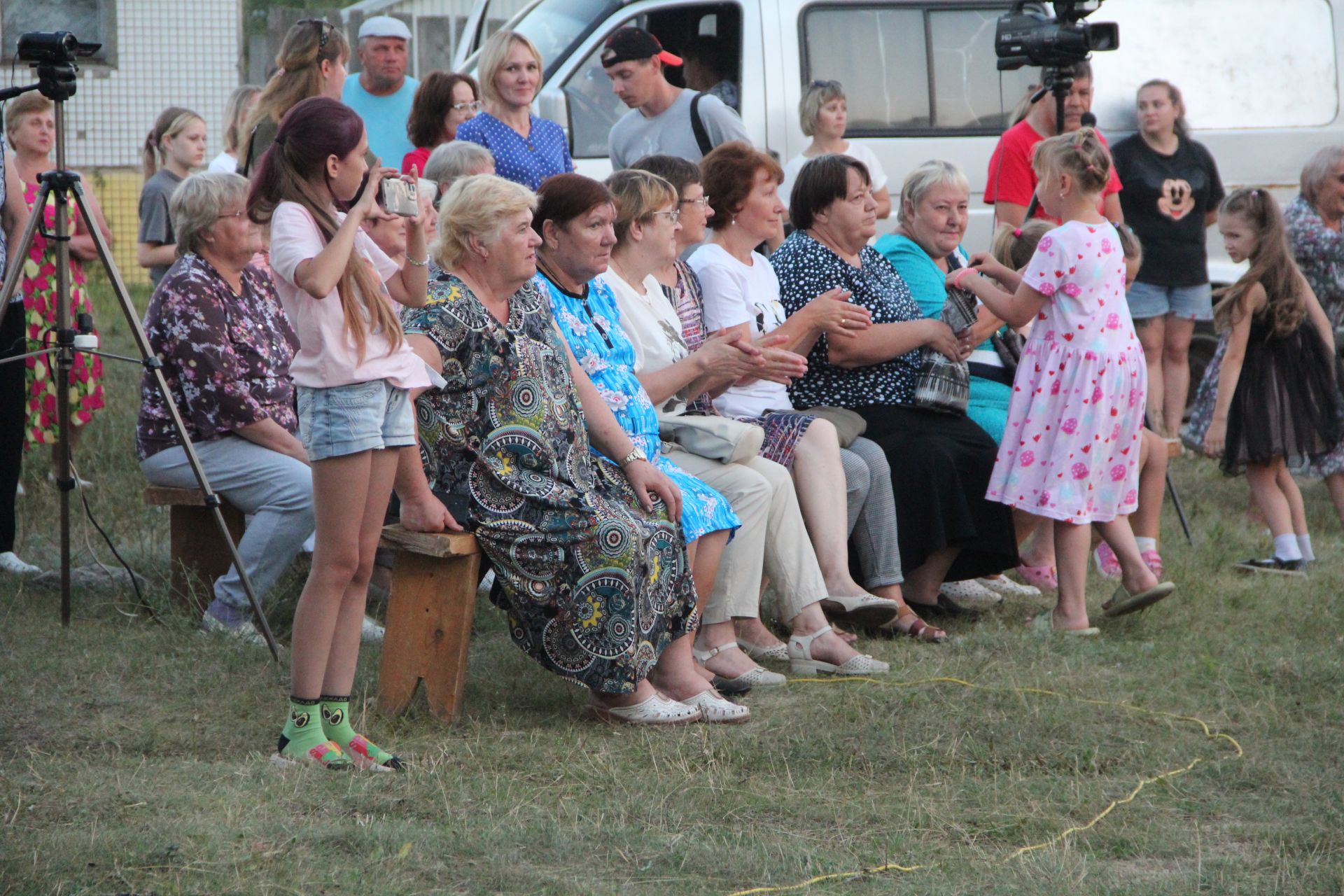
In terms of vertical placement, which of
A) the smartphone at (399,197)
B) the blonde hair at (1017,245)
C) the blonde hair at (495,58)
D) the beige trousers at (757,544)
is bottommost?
the beige trousers at (757,544)

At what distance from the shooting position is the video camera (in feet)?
20.7

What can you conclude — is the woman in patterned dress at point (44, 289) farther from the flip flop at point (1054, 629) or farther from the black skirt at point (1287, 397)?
the black skirt at point (1287, 397)

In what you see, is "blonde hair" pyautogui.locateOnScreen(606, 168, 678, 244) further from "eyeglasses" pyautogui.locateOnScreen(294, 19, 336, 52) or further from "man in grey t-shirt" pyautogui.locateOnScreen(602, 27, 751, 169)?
"man in grey t-shirt" pyautogui.locateOnScreen(602, 27, 751, 169)

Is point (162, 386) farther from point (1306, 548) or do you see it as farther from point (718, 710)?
point (1306, 548)

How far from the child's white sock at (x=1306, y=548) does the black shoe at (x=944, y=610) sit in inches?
66.8

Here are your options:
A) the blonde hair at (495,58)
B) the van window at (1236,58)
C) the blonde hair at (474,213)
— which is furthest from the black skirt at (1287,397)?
the blonde hair at (474,213)

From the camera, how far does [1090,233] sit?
4.89 meters

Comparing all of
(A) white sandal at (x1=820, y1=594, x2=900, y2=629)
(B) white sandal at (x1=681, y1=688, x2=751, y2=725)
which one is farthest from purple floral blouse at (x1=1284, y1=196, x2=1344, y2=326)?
(B) white sandal at (x1=681, y1=688, x2=751, y2=725)

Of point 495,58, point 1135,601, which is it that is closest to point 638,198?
point 495,58

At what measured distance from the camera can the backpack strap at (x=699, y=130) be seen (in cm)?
631

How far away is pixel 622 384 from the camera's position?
4.20 m

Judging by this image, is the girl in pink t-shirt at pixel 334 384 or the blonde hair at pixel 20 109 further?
the blonde hair at pixel 20 109

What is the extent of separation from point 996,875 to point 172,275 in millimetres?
3078

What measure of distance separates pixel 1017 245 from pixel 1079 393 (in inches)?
38.8
